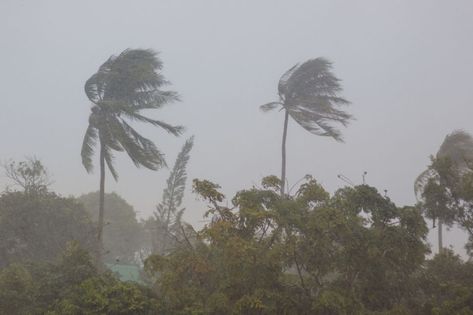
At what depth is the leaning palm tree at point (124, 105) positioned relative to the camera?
1997 centimetres

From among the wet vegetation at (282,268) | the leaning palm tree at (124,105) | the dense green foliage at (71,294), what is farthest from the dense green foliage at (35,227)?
the dense green foliage at (71,294)

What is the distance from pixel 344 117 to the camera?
22859 millimetres

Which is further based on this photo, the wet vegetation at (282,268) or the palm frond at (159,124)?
the palm frond at (159,124)

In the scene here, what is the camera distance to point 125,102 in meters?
21.5

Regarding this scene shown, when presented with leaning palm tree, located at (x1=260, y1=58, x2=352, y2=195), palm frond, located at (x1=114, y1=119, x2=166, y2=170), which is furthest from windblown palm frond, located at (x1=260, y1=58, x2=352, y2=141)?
palm frond, located at (x1=114, y1=119, x2=166, y2=170)

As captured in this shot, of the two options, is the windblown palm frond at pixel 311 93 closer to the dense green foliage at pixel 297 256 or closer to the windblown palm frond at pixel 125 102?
the windblown palm frond at pixel 125 102

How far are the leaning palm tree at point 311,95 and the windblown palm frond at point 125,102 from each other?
650 cm

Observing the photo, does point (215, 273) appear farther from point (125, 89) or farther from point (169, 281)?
point (125, 89)

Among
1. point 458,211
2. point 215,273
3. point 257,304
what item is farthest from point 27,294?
point 458,211

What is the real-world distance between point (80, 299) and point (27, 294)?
128 cm

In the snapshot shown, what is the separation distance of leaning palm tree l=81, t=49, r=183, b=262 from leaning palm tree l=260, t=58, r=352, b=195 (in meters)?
6.49

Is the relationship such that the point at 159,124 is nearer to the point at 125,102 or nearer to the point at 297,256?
the point at 125,102

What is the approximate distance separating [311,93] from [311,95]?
5.3 inches

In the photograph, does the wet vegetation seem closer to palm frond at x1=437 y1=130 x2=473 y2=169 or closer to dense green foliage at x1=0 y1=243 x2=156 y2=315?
dense green foliage at x1=0 y1=243 x2=156 y2=315
